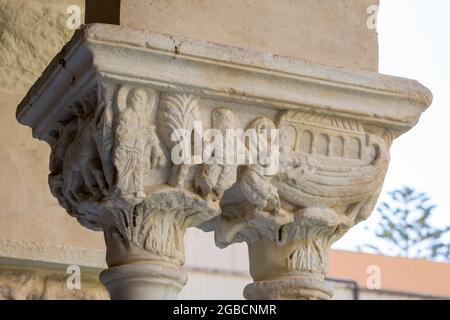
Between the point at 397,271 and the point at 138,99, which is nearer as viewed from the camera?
the point at 138,99

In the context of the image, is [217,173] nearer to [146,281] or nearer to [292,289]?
[146,281]

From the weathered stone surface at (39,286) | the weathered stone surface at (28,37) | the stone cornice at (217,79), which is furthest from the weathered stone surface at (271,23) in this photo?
the weathered stone surface at (39,286)

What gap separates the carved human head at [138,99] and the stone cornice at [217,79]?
1.1 inches

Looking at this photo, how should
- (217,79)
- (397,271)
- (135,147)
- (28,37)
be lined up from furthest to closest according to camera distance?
(397,271) → (28,37) → (217,79) → (135,147)

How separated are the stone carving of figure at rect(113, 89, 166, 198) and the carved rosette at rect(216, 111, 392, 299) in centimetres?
26

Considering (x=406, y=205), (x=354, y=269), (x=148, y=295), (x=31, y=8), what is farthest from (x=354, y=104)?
(x=406, y=205)

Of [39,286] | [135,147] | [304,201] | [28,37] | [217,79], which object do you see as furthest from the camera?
[28,37]

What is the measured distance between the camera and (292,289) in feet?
8.54

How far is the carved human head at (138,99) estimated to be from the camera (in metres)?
2.33

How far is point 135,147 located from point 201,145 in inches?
6.6

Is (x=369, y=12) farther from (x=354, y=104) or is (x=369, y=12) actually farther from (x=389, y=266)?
(x=389, y=266)

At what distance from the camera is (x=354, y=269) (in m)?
7.78

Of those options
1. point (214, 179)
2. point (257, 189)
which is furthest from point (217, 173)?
point (257, 189)

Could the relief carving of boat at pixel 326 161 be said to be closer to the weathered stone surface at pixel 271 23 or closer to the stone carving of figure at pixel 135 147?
the weathered stone surface at pixel 271 23
